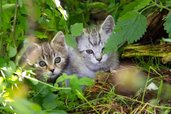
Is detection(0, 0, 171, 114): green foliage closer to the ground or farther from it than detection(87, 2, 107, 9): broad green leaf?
closer to the ground

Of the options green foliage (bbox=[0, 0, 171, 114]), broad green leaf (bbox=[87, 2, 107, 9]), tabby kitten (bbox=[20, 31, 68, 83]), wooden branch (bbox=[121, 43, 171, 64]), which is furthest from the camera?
broad green leaf (bbox=[87, 2, 107, 9])

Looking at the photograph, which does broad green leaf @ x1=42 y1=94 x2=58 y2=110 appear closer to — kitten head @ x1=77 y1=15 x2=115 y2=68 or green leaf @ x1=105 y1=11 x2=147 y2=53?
green leaf @ x1=105 y1=11 x2=147 y2=53

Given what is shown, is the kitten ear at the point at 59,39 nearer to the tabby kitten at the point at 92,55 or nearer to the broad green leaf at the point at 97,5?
the tabby kitten at the point at 92,55

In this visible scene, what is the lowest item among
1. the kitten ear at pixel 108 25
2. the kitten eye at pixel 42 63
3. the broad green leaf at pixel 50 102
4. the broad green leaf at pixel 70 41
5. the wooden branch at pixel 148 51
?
the broad green leaf at pixel 50 102

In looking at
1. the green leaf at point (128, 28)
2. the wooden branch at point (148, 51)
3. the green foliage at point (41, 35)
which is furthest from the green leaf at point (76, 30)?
the wooden branch at point (148, 51)

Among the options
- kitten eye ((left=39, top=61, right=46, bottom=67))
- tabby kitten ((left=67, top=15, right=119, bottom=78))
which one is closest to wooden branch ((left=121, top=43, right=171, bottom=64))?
tabby kitten ((left=67, top=15, right=119, bottom=78))

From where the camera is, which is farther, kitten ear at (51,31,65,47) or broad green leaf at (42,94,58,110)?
kitten ear at (51,31,65,47)

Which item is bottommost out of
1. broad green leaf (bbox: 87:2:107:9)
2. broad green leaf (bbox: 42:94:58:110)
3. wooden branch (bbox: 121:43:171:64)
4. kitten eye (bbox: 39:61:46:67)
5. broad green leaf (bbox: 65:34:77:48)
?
broad green leaf (bbox: 42:94:58:110)
